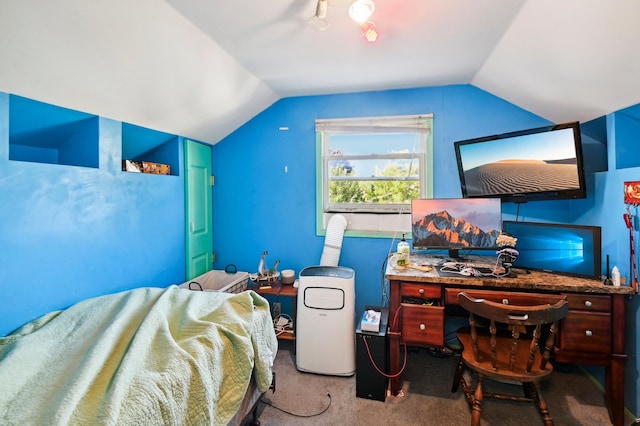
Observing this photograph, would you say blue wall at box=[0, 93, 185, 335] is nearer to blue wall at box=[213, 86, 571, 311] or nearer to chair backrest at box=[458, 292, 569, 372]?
blue wall at box=[213, 86, 571, 311]

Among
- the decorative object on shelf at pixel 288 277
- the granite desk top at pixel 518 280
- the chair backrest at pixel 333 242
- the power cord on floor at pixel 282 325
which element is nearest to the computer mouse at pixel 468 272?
the granite desk top at pixel 518 280

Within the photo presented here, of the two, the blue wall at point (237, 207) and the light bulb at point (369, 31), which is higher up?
the light bulb at point (369, 31)

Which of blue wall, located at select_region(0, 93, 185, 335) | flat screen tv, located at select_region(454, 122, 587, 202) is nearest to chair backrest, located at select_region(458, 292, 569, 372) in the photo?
flat screen tv, located at select_region(454, 122, 587, 202)

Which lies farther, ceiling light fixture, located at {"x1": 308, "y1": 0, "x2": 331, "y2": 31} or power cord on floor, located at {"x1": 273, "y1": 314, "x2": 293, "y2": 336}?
power cord on floor, located at {"x1": 273, "y1": 314, "x2": 293, "y2": 336}

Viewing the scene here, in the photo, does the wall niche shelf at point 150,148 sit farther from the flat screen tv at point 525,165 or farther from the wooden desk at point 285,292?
the flat screen tv at point 525,165

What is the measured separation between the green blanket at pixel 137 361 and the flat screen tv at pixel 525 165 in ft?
6.40

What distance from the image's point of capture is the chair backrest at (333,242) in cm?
279

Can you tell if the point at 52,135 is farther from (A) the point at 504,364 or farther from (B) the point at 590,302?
(B) the point at 590,302

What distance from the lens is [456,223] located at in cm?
241

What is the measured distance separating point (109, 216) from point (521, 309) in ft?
8.25

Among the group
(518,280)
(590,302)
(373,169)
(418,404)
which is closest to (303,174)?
(373,169)

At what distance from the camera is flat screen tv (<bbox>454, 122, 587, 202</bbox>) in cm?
202

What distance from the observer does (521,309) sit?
1530 mm

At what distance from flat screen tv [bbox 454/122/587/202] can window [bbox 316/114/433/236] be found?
0.37 metres
